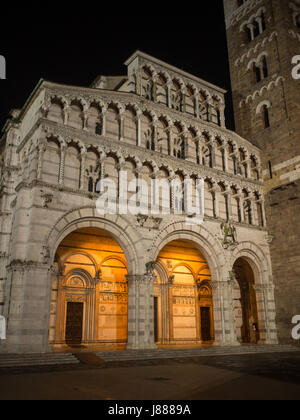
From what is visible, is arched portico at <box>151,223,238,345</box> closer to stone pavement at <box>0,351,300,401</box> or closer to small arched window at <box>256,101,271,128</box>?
stone pavement at <box>0,351,300,401</box>

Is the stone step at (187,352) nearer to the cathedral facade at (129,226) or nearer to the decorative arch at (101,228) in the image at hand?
the cathedral facade at (129,226)

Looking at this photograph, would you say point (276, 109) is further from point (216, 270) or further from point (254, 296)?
point (254, 296)

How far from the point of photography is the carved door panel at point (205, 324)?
78.1ft

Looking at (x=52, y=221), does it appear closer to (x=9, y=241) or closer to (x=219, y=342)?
(x=9, y=241)

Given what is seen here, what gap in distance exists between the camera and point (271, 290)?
73.4 ft

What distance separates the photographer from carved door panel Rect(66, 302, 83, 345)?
62.7 ft

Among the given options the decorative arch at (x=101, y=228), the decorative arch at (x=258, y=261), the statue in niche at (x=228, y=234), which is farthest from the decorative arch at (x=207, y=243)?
the decorative arch at (x=101, y=228)

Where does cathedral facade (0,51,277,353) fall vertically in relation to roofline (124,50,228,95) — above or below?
below

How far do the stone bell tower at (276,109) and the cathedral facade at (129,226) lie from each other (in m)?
0.80

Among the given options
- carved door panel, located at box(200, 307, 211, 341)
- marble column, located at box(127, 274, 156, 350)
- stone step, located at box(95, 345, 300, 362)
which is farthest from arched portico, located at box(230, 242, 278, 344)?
marble column, located at box(127, 274, 156, 350)

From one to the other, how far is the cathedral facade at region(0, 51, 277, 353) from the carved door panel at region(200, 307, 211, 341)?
12 centimetres

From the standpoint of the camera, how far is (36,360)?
1295 cm

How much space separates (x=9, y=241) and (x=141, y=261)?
6593mm

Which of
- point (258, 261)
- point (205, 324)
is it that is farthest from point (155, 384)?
point (205, 324)
